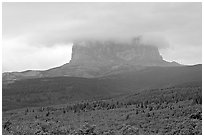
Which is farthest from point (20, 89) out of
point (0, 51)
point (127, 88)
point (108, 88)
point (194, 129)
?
point (0, 51)

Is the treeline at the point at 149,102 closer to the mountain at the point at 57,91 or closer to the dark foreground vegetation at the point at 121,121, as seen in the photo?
the dark foreground vegetation at the point at 121,121

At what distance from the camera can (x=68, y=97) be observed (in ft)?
510

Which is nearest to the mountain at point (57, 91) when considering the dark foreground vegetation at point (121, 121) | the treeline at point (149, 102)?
the treeline at point (149, 102)

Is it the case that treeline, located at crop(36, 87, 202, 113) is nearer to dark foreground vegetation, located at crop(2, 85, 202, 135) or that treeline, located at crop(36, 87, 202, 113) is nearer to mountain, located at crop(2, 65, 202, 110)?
dark foreground vegetation, located at crop(2, 85, 202, 135)

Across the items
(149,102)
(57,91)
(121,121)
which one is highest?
(121,121)

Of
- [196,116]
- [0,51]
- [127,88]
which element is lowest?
[127,88]

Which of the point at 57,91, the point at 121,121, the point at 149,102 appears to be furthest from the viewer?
the point at 57,91

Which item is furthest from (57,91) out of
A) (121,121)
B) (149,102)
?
(121,121)

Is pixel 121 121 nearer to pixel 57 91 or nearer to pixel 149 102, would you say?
pixel 149 102

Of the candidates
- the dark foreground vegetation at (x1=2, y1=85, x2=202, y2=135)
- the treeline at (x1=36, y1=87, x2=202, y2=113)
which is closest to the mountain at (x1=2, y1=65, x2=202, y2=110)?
the treeline at (x1=36, y1=87, x2=202, y2=113)

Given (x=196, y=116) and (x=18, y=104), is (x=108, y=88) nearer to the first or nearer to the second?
(x=18, y=104)

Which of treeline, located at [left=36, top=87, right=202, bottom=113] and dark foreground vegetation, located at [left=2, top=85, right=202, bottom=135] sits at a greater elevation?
dark foreground vegetation, located at [left=2, top=85, right=202, bottom=135]

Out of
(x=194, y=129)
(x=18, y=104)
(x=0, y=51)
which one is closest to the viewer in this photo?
(x=0, y=51)

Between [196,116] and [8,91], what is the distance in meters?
131
